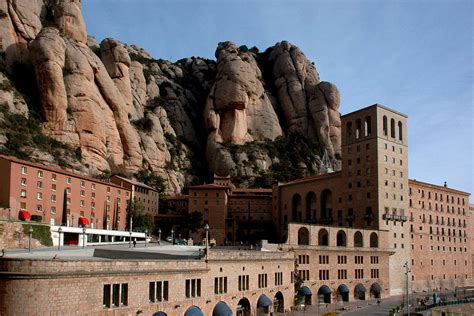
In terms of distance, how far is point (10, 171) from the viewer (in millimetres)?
69688

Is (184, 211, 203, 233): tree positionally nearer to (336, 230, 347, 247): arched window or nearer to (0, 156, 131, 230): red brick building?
(0, 156, 131, 230): red brick building

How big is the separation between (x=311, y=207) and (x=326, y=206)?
474cm

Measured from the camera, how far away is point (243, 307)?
53406 mm

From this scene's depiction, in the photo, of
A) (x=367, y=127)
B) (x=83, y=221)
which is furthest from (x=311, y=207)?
(x=83, y=221)

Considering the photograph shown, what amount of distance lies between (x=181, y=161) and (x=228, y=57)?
34.9 meters

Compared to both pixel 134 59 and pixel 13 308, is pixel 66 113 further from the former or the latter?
pixel 13 308

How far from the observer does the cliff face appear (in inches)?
4213

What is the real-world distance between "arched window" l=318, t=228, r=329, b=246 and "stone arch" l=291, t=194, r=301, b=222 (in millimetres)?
21517

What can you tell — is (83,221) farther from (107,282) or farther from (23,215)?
(107,282)

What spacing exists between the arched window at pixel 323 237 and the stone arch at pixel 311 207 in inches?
665

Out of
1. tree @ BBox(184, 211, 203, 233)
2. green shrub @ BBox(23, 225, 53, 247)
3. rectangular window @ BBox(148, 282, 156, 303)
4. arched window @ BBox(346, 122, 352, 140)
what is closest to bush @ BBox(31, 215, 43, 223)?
green shrub @ BBox(23, 225, 53, 247)

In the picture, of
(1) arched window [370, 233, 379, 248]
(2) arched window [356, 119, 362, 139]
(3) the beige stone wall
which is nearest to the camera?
(3) the beige stone wall

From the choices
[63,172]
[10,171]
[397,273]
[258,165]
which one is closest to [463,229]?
[397,273]

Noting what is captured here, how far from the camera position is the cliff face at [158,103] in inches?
4213
